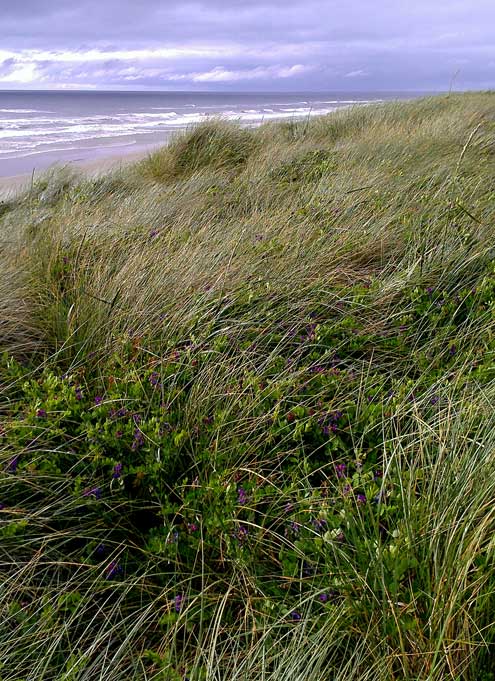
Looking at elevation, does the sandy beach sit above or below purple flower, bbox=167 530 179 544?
above

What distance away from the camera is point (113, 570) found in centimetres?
160

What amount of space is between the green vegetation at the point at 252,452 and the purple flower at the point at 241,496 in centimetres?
1

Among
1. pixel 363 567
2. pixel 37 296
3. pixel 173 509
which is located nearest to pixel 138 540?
pixel 173 509

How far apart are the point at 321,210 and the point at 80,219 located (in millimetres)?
1821

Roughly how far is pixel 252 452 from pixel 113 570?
0.59 m

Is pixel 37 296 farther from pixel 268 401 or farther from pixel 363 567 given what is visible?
pixel 363 567

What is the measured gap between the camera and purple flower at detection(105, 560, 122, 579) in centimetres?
160

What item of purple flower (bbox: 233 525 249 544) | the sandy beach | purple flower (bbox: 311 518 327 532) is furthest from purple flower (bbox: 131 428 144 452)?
the sandy beach

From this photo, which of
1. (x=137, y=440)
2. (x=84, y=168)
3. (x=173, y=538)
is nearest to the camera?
(x=173, y=538)

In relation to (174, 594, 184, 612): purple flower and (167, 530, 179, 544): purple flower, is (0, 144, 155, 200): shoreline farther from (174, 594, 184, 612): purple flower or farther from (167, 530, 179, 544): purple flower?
(174, 594, 184, 612): purple flower

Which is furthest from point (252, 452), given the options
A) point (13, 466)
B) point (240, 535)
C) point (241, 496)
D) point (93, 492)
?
point (13, 466)

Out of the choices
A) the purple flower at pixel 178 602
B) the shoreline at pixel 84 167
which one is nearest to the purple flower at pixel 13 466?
the purple flower at pixel 178 602

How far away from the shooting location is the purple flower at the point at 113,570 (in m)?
1.60

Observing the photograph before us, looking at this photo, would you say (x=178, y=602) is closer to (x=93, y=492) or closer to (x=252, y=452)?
(x=93, y=492)
